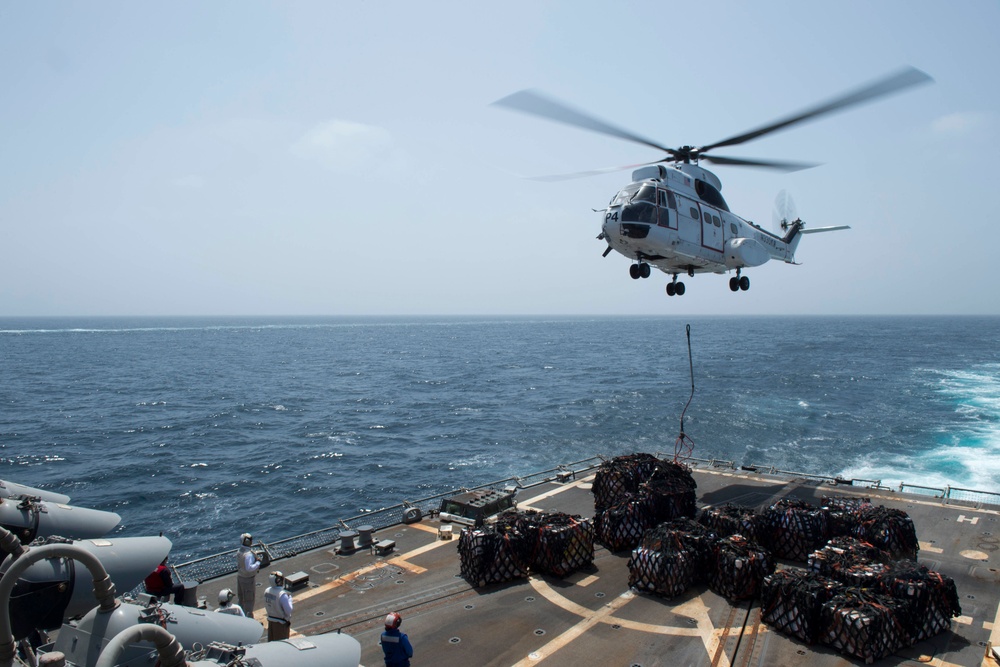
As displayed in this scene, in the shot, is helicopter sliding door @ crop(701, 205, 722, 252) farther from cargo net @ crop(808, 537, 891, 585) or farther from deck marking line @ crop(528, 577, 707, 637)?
deck marking line @ crop(528, 577, 707, 637)

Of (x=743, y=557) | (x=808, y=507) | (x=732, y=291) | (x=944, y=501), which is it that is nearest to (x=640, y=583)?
(x=743, y=557)

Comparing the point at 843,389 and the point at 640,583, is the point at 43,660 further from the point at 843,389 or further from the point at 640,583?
the point at 843,389

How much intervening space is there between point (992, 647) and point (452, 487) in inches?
987

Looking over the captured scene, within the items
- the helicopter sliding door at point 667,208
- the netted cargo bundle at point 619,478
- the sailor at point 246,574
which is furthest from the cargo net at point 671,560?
the helicopter sliding door at point 667,208

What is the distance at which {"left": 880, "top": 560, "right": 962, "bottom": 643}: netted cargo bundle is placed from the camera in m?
11.5

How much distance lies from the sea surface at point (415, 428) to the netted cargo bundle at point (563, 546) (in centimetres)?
1664

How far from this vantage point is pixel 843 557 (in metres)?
13.3

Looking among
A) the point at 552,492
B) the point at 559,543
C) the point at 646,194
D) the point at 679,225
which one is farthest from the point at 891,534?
the point at 646,194

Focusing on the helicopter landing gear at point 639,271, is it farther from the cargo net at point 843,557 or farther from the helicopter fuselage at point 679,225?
the cargo net at point 843,557

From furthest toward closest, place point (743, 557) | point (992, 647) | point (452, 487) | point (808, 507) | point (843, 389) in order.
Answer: point (843, 389) < point (452, 487) < point (808, 507) < point (743, 557) < point (992, 647)

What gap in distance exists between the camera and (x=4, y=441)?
4491 cm

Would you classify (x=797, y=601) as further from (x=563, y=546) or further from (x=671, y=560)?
(x=563, y=546)

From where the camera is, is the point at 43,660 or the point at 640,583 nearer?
the point at 43,660

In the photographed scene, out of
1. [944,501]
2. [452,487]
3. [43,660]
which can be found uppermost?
[43,660]
